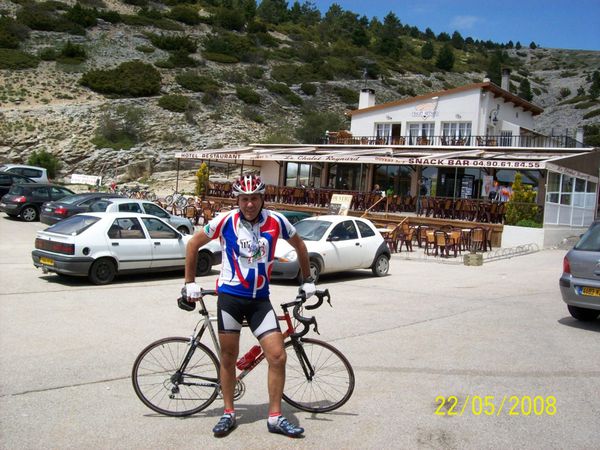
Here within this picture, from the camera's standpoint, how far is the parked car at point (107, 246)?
36.4 feet

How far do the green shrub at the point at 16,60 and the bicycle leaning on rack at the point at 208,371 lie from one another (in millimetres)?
57526

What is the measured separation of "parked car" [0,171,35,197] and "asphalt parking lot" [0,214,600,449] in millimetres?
16332

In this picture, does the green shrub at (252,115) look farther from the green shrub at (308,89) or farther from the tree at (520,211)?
the tree at (520,211)

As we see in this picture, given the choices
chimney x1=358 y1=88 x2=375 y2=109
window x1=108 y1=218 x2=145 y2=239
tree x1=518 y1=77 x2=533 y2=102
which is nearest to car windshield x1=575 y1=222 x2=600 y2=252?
window x1=108 y1=218 x2=145 y2=239

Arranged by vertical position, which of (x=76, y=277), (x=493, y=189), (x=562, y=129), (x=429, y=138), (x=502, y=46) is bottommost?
(x=76, y=277)

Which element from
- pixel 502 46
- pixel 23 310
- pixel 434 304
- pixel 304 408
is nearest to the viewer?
pixel 304 408

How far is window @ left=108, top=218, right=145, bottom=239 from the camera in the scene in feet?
38.4

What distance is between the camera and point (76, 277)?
1210 centimetres

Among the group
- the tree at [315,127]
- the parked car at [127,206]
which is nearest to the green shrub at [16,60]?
the tree at [315,127]

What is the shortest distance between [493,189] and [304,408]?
24.6 meters

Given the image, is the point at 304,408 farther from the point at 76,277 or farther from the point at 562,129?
the point at 562,129

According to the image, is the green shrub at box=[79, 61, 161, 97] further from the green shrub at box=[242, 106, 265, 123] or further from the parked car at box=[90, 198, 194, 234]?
the parked car at box=[90, 198, 194, 234]

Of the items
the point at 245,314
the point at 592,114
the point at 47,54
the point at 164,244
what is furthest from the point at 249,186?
the point at 592,114

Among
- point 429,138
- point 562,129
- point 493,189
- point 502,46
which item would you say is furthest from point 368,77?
point 502,46
